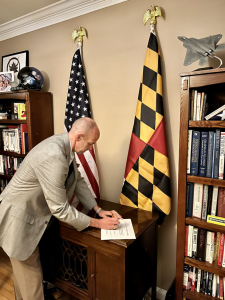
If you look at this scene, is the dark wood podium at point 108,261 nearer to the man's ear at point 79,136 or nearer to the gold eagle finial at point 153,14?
the man's ear at point 79,136

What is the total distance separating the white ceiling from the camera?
2.20m

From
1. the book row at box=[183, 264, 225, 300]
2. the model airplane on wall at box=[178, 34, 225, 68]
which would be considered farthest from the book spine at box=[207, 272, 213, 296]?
the model airplane on wall at box=[178, 34, 225, 68]

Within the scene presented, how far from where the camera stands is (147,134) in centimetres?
183

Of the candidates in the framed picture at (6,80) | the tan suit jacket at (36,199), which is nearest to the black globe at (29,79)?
the framed picture at (6,80)

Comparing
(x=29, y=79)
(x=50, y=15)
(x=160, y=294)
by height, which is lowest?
(x=160, y=294)

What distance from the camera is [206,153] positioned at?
4.74 ft

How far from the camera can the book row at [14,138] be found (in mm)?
2461

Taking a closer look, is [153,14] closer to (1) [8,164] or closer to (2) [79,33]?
(2) [79,33]

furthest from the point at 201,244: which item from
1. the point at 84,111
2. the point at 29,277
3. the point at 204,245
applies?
the point at 84,111

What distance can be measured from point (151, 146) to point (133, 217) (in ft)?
1.80

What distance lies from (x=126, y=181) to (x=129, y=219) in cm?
35

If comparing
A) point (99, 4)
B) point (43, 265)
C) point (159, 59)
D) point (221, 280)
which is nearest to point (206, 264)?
point (221, 280)

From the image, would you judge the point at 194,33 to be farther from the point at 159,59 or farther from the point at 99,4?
the point at 99,4

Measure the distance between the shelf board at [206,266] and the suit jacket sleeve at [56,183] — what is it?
0.80 metres
